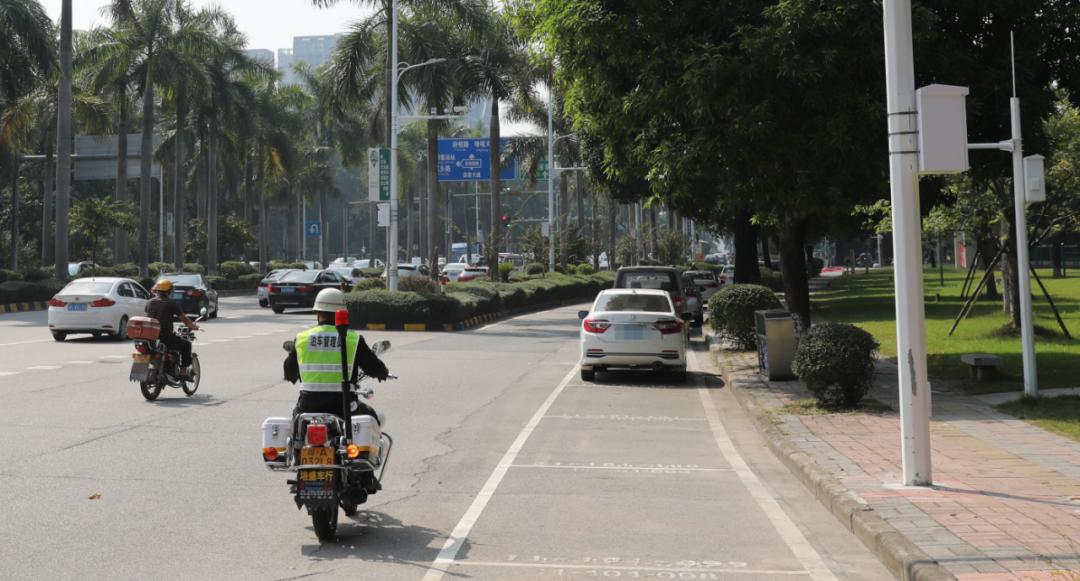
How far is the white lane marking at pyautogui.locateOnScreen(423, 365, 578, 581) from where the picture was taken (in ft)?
22.5

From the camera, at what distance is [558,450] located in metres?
11.4

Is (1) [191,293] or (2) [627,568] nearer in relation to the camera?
(2) [627,568]

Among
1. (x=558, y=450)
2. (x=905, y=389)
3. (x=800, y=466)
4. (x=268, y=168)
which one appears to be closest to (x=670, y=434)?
(x=558, y=450)

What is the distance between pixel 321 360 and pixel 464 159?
4025 centimetres

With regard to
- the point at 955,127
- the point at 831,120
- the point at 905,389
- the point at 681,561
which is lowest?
the point at 681,561

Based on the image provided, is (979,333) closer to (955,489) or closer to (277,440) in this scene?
(955,489)

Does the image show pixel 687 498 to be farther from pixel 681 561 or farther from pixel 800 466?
pixel 681 561

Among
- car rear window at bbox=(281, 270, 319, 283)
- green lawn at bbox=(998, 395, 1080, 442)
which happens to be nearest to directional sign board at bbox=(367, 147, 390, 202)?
car rear window at bbox=(281, 270, 319, 283)

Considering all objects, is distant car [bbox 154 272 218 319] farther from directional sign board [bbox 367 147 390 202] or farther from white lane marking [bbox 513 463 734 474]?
white lane marking [bbox 513 463 734 474]

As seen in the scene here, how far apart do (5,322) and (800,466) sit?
27.8 metres

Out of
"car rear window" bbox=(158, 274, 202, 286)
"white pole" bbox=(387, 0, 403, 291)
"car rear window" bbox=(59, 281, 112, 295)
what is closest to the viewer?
"car rear window" bbox=(59, 281, 112, 295)

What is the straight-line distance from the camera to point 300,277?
129 ft

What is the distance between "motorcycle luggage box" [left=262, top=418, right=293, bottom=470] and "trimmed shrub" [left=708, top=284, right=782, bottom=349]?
14.5 m

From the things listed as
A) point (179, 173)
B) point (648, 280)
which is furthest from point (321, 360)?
point (179, 173)
